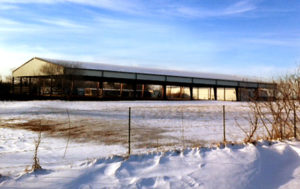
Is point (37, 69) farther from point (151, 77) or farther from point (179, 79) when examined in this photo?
point (179, 79)

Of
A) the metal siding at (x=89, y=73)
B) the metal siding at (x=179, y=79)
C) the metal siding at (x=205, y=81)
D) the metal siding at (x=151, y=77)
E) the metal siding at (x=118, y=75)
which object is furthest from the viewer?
the metal siding at (x=205, y=81)

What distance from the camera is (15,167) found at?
20.6ft

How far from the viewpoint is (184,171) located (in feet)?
17.9

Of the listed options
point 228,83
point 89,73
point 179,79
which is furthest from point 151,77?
point 228,83

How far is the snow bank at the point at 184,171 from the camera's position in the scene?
4.85 metres

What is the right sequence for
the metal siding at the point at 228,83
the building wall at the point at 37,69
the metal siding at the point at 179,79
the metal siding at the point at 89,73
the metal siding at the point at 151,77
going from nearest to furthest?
the metal siding at the point at 89,73 < the building wall at the point at 37,69 < the metal siding at the point at 151,77 < the metal siding at the point at 179,79 < the metal siding at the point at 228,83

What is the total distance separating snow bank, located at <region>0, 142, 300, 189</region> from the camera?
15.9ft

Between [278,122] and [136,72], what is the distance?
36.3 metres

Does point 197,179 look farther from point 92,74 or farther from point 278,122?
point 92,74

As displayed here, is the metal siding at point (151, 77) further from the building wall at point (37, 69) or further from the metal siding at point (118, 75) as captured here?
the building wall at point (37, 69)

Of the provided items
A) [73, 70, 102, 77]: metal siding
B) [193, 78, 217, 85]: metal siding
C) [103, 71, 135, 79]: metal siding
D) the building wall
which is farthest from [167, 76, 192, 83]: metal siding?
the building wall

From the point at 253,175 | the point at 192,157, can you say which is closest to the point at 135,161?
the point at 192,157

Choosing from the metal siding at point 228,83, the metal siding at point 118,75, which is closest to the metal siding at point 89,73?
the metal siding at point 118,75

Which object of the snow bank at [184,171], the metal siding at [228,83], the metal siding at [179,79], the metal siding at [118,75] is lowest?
the snow bank at [184,171]
